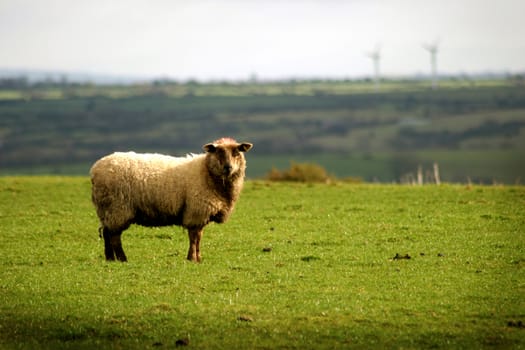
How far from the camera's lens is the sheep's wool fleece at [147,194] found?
19.3 meters

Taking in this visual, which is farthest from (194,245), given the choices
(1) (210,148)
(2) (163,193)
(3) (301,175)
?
(3) (301,175)

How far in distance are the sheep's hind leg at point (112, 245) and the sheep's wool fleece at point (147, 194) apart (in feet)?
0.85

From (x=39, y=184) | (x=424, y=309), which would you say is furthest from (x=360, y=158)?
(x=424, y=309)

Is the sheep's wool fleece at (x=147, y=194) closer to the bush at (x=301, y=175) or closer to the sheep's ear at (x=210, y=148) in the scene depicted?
the sheep's ear at (x=210, y=148)

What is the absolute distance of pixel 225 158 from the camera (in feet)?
64.1

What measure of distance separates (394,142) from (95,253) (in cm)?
15170

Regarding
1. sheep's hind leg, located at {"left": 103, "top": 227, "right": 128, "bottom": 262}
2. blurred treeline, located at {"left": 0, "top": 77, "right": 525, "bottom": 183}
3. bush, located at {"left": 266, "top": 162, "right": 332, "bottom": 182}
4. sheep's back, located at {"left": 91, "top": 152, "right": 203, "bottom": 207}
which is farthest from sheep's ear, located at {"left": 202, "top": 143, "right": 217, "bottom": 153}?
blurred treeline, located at {"left": 0, "top": 77, "right": 525, "bottom": 183}

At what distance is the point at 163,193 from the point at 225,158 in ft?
5.09

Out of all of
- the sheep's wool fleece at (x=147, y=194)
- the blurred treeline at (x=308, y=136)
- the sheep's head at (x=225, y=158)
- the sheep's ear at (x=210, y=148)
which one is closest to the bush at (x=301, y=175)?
the sheep's head at (x=225, y=158)

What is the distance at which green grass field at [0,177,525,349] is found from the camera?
13.8 m

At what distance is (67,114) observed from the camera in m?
190

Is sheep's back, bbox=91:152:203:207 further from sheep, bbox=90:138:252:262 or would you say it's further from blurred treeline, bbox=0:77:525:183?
blurred treeline, bbox=0:77:525:183

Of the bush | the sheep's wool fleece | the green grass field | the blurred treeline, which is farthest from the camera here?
the blurred treeline

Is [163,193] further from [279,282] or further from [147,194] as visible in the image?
[279,282]
